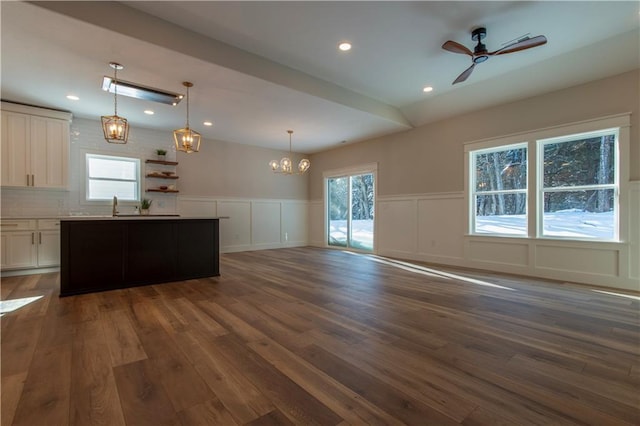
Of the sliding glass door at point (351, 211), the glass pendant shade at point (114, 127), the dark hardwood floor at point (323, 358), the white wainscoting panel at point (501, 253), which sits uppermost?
the glass pendant shade at point (114, 127)

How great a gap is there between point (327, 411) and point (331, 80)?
449 cm

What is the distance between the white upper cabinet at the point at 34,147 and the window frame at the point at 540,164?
296 inches

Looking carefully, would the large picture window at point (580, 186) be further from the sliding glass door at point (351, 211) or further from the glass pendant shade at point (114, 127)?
the glass pendant shade at point (114, 127)

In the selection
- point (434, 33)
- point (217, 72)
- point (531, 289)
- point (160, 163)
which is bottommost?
point (531, 289)

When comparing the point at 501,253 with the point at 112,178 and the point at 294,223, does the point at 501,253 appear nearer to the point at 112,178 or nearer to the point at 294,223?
the point at 294,223

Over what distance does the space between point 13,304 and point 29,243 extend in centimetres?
221

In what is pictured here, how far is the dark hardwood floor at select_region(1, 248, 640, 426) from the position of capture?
4.80ft

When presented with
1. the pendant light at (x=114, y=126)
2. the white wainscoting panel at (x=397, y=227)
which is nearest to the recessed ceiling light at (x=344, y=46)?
the pendant light at (x=114, y=126)

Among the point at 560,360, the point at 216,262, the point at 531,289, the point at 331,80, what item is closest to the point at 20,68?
the point at 216,262

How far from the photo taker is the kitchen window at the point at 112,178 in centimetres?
578

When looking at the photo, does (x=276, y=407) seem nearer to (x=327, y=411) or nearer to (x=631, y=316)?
(x=327, y=411)

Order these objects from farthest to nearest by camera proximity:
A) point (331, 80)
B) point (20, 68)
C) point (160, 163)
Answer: point (160, 163) < point (331, 80) < point (20, 68)

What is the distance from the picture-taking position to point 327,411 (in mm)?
1455

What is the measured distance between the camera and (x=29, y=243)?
475 cm
